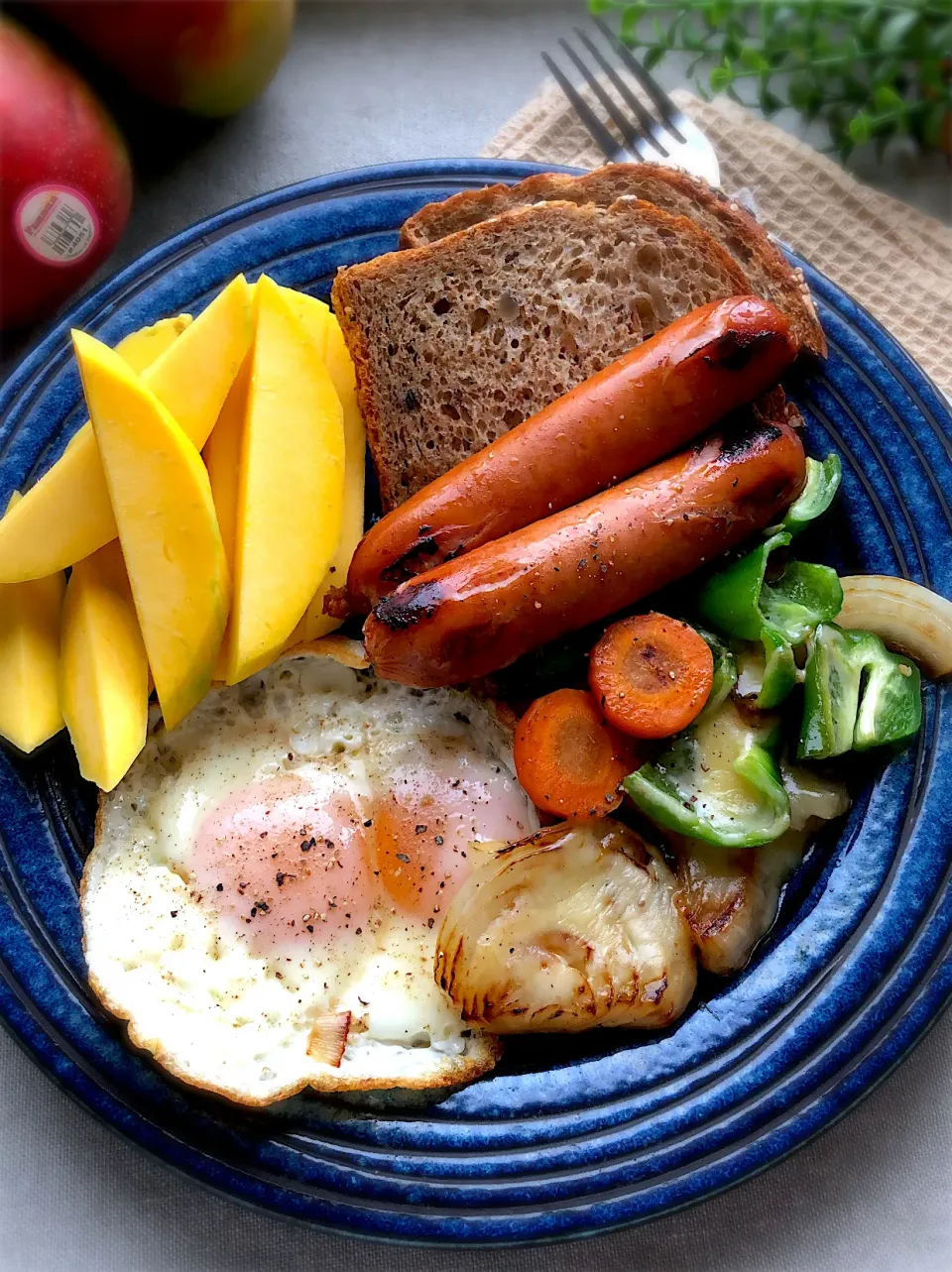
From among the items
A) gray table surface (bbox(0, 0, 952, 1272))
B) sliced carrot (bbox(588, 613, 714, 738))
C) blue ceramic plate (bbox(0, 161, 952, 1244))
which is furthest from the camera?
gray table surface (bbox(0, 0, 952, 1272))

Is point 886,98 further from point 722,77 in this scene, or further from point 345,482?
point 345,482

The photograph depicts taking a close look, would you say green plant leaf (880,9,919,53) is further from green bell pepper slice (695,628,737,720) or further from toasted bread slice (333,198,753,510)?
green bell pepper slice (695,628,737,720)

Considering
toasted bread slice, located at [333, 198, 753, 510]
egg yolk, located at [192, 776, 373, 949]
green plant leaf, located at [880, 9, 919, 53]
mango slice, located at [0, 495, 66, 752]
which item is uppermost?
mango slice, located at [0, 495, 66, 752]

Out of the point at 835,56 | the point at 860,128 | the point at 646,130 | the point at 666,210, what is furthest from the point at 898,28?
the point at 666,210

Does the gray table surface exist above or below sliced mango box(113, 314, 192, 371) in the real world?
below

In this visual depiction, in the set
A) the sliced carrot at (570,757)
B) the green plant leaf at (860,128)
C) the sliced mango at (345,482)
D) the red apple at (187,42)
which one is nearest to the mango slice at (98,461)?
the sliced mango at (345,482)

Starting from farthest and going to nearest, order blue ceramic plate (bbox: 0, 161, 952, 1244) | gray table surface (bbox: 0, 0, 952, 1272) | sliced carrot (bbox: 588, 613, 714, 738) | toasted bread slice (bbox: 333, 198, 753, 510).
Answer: toasted bread slice (bbox: 333, 198, 753, 510), gray table surface (bbox: 0, 0, 952, 1272), sliced carrot (bbox: 588, 613, 714, 738), blue ceramic plate (bbox: 0, 161, 952, 1244)

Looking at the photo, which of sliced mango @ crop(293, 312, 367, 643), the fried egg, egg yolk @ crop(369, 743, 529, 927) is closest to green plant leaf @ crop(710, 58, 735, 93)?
sliced mango @ crop(293, 312, 367, 643)
